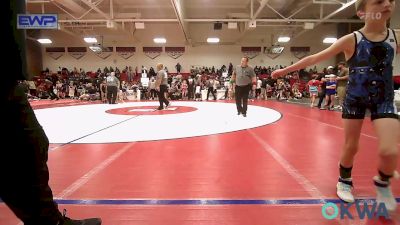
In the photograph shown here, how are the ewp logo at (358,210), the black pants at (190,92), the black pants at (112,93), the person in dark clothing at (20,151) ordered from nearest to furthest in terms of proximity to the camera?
the person in dark clothing at (20,151) → the ewp logo at (358,210) → the black pants at (112,93) → the black pants at (190,92)

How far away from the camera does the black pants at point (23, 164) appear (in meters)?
1.31

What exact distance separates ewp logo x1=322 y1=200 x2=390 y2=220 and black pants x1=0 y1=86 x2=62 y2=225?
68.6 inches

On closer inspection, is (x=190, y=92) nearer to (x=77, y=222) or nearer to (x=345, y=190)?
(x=345, y=190)

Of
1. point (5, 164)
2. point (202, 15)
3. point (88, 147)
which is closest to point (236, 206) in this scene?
point (5, 164)

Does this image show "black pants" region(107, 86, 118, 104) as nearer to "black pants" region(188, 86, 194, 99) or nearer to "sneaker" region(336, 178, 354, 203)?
"black pants" region(188, 86, 194, 99)

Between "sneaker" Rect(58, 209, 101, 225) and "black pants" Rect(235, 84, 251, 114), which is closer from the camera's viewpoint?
"sneaker" Rect(58, 209, 101, 225)

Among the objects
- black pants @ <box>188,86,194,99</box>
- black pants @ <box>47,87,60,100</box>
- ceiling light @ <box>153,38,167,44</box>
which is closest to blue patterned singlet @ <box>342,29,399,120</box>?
black pants @ <box>188,86,194,99</box>

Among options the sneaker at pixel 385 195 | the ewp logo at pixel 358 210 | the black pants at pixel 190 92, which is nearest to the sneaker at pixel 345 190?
the ewp logo at pixel 358 210

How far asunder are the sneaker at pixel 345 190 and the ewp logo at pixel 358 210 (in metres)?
0.05

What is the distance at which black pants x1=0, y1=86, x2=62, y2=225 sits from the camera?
131 centimetres

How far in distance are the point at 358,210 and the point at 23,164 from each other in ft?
6.84

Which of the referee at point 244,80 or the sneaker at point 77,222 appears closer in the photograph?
the sneaker at point 77,222

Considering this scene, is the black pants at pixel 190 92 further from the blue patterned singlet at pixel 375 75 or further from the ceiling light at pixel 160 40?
the blue patterned singlet at pixel 375 75

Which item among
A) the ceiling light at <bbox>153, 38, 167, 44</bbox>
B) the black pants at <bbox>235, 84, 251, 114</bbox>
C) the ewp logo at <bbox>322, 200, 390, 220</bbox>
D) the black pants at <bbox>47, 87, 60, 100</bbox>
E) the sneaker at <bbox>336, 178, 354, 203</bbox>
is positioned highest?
the ceiling light at <bbox>153, 38, 167, 44</bbox>
